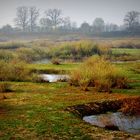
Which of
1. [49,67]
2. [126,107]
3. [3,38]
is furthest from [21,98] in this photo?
[3,38]

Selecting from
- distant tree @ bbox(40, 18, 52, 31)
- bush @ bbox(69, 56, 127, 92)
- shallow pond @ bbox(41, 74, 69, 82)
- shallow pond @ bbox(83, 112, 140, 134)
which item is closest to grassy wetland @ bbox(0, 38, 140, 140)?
bush @ bbox(69, 56, 127, 92)

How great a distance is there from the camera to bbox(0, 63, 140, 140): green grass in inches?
586

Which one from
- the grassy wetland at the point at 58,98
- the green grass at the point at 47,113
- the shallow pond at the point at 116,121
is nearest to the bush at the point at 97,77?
the grassy wetland at the point at 58,98

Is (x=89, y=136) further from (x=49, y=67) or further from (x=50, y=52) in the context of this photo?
(x=50, y=52)

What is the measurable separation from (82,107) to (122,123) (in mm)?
2850

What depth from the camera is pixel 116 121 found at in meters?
18.5

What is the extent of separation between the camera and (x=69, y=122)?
16.6 m

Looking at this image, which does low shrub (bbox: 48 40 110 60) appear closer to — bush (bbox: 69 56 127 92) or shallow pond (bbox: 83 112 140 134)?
bush (bbox: 69 56 127 92)

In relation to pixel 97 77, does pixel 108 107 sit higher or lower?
lower

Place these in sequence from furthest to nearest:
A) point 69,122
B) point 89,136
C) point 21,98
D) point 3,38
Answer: point 3,38 < point 21,98 < point 69,122 < point 89,136

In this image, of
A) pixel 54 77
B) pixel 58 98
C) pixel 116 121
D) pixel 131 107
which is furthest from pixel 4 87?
pixel 54 77

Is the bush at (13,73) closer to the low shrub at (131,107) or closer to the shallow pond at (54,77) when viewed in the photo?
the shallow pond at (54,77)

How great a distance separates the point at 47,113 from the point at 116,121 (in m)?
3.37

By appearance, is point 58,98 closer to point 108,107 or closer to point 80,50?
point 108,107
